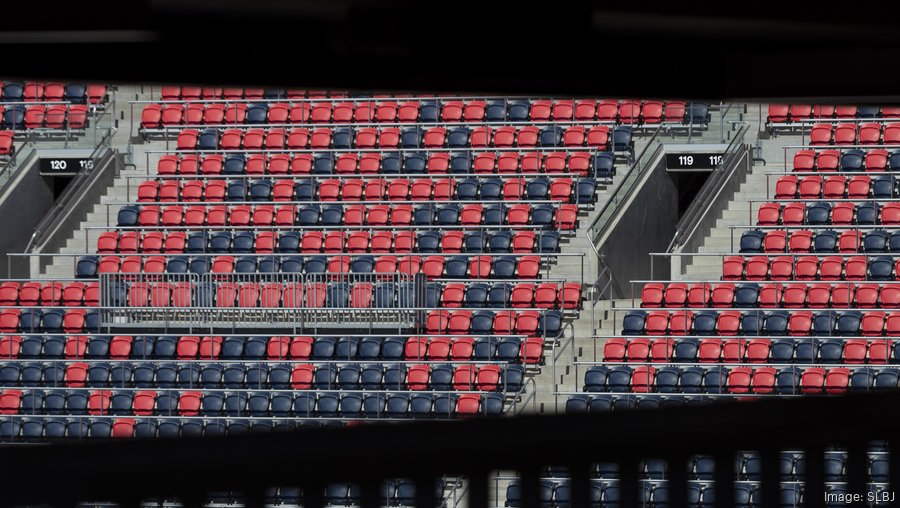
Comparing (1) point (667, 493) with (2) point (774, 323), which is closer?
(1) point (667, 493)

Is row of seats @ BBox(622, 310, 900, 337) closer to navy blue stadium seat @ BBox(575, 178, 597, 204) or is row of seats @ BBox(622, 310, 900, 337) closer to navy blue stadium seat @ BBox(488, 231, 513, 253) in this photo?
navy blue stadium seat @ BBox(488, 231, 513, 253)

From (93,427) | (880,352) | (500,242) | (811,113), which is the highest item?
(811,113)

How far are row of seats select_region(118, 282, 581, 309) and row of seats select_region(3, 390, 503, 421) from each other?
1493 millimetres

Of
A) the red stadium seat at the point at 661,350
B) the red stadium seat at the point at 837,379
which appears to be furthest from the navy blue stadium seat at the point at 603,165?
the red stadium seat at the point at 837,379

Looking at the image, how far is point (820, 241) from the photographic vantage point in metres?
18.7

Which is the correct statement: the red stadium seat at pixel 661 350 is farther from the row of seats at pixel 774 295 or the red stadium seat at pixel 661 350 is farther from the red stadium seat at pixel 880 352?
the red stadium seat at pixel 880 352

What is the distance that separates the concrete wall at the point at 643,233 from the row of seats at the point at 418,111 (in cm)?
112

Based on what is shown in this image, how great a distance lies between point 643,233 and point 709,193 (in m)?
1.01

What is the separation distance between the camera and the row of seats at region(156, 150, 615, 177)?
21.0 meters

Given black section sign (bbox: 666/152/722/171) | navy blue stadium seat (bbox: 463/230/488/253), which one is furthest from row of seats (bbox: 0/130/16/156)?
black section sign (bbox: 666/152/722/171)

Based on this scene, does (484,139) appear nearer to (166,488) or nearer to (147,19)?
(147,19)

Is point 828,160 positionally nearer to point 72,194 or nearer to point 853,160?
point 853,160

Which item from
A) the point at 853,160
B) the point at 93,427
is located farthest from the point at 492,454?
the point at 853,160

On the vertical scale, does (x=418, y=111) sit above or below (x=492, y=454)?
above
